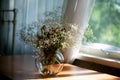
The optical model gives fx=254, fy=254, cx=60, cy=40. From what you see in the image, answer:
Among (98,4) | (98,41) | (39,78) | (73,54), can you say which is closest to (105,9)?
(98,4)

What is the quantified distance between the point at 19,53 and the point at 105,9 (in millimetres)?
946

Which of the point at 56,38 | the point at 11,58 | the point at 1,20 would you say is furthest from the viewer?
the point at 1,20

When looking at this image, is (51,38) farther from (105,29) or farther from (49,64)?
(105,29)

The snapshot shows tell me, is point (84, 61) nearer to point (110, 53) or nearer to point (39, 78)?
point (110, 53)

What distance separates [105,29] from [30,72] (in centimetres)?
90

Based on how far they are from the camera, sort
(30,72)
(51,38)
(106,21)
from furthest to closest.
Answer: (106,21) < (30,72) < (51,38)

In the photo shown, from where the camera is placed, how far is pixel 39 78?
171 cm

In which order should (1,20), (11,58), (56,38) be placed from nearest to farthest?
1. (56,38)
2. (11,58)
3. (1,20)

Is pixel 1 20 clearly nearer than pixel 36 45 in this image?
No

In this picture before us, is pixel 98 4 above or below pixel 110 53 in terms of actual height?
above

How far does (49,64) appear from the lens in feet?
5.67

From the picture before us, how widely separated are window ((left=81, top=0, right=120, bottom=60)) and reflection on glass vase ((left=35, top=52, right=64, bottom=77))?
73 cm

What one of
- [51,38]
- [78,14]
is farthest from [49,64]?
[78,14]

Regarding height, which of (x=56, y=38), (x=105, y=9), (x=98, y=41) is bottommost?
(x=98, y=41)
